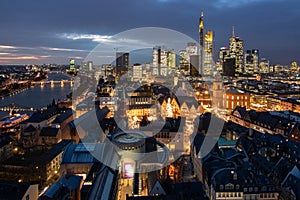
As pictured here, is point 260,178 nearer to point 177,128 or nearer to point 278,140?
point 278,140

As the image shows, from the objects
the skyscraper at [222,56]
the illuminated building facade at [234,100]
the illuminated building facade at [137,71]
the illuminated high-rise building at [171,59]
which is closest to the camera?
the illuminated building facade at [234,100]

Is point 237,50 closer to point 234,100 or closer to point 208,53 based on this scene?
point 208,53

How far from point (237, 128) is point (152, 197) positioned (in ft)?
16.7

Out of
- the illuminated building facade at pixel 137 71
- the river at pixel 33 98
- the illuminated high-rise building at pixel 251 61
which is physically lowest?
the river at pixel 33 98

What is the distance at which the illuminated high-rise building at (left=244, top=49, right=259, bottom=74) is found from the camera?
56.3 m

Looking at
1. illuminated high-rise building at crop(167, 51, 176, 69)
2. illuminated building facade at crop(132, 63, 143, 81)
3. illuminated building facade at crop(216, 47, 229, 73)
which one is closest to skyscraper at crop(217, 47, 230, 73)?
illuminated building facade at crop(216, 47, 229, 73)

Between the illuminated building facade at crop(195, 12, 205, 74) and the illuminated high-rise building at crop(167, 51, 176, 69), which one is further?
the illuminated high-rise building at crop(167, 51, 176, 69)

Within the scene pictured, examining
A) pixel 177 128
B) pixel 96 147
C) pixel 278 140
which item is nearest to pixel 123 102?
pixel 177 128

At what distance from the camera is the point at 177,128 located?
9.09 meters

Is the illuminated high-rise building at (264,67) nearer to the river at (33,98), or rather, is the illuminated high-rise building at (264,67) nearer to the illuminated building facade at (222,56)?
the illuminated building facade at (222,56)

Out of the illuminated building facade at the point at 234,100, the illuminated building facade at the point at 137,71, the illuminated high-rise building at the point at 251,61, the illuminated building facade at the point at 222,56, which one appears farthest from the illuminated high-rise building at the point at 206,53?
the illuminated building facade at the point at 234,100

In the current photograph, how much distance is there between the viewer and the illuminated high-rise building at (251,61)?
56344 mm

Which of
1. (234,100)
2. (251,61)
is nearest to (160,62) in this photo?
(251,61)

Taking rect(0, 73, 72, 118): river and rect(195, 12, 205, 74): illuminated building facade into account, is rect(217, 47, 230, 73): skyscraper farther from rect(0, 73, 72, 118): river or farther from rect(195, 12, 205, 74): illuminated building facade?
rect(0, 73, 72, 118): river
